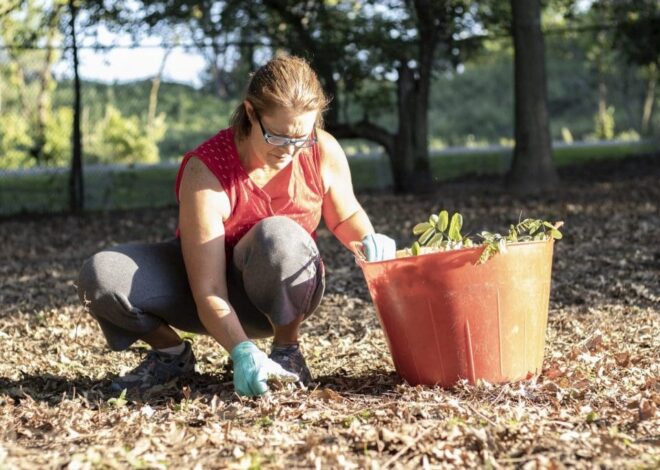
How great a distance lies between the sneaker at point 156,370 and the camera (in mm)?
3336

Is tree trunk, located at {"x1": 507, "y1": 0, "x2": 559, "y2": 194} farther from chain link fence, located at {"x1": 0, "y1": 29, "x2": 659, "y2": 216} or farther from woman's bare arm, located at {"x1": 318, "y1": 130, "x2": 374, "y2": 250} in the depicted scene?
woman's bare arm, located at {"x1": 318, "y1": 130, "x2": 374, "y2": 250}

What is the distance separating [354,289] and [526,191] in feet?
14.5

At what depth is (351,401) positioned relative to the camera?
2988 millimetres

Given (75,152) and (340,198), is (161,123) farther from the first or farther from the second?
(340,198)

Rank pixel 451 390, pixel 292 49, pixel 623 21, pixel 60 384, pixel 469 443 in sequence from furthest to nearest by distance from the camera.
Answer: pixel 623 21 → pixel 292 49 → pixel 60 384 → pixel 451 390 → pixel 469 443

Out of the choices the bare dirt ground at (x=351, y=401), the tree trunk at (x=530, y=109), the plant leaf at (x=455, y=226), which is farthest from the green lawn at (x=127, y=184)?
the plant leaf at (x=455, y=226)

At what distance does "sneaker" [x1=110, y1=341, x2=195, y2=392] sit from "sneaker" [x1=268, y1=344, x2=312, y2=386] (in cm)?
39

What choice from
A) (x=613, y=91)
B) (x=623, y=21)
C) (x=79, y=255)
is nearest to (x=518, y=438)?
(x=79, y=255)

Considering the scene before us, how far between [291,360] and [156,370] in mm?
503

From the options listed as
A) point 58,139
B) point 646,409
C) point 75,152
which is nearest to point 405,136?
point 75,152

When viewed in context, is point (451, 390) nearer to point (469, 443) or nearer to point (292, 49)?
point (469, 443)

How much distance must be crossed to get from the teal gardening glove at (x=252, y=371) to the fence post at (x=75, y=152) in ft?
21.9

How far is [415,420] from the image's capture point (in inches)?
106

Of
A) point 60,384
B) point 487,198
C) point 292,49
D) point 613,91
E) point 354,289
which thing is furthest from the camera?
point 613,91
